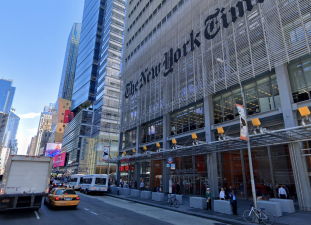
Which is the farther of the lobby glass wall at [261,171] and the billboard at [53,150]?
the billboard at [53,150]

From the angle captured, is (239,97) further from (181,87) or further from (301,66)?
(181,87)

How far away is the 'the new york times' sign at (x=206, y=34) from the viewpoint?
63.0 ft

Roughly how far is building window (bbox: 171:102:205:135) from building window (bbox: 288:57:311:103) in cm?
986

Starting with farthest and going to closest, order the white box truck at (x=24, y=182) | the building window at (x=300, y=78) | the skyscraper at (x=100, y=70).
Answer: the skyscraper at (x=100, y=70), the building window at (x=300, y=78), the white box truck at (x=24, y=182)

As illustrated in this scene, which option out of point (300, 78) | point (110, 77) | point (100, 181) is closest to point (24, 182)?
point (100, 181)

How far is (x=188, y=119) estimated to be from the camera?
83.9ft

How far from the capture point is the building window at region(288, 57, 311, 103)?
15156mm

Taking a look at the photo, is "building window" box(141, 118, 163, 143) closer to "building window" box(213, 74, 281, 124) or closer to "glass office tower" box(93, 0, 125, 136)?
"building window" box(213, 74, 281, 124)

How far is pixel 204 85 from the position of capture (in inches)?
844

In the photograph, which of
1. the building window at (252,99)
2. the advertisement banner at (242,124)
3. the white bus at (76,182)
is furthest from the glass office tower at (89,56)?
the advertisement banner at (242,124)

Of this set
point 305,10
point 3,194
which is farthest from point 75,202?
point 305,10

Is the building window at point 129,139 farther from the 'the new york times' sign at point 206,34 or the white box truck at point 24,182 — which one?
the white box truck at point 24,182

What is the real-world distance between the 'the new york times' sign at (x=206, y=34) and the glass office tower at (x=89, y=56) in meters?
48.6

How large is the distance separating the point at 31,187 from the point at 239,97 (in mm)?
19438
